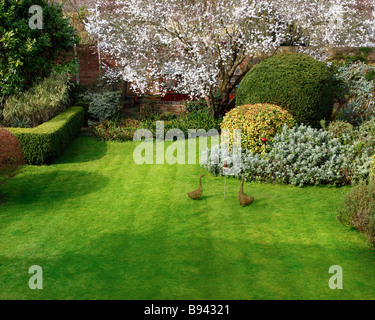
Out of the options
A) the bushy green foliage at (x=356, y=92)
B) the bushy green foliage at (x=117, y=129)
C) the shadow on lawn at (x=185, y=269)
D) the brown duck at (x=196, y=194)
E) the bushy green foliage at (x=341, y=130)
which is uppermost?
the bushy green foliage at (x=356, y=92)

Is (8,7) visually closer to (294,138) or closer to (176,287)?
(294,138)

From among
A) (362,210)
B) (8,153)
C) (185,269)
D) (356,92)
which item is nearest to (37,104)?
(8,153)

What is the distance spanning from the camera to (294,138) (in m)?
9.91

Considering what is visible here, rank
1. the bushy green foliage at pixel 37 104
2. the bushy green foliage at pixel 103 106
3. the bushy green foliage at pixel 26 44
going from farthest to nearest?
the bushy green foliage at pixel 103 106, the bushy green foliage at pixel 37 104, the bushy green foliage at pixel 26 44

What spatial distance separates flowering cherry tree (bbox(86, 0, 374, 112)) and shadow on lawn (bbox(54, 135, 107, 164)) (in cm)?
267

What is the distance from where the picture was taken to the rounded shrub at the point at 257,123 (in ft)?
33.1

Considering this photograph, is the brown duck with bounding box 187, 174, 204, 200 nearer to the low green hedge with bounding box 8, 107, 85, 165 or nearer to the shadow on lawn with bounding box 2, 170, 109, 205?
the shadow on lawn with bounding box 2, 170, 109, 205

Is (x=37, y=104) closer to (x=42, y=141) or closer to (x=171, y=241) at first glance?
(x=42, y=141)

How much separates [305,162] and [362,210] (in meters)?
2.96

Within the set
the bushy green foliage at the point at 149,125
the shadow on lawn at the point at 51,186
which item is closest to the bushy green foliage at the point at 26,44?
the bushy green foliage at the point at 149,125

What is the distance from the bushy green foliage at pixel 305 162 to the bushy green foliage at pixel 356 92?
2.41 m

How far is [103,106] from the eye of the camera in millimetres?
14734

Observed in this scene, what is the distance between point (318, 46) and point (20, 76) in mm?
10372

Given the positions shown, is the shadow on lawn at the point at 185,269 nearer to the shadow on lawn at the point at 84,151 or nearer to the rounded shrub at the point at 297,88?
the shadow on lawn at the point at 84,151
